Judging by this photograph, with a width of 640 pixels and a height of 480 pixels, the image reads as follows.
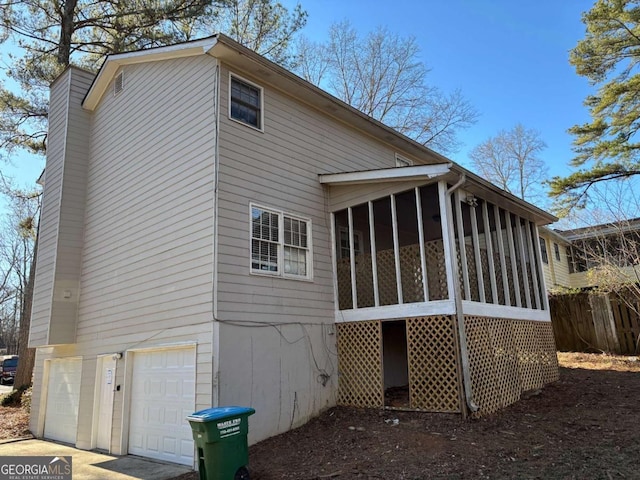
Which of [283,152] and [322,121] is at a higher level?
[322,121]

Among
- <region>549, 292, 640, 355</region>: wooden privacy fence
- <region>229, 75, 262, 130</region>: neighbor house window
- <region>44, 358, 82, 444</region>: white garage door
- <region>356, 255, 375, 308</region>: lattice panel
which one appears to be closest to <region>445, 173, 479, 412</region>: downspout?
<region>356, 255, 375, 308</region>: lattice panel

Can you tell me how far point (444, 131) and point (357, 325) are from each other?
1771cm

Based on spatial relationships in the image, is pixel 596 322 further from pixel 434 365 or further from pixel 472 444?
pixel 472 444

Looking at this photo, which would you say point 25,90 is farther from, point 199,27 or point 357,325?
point 357,325

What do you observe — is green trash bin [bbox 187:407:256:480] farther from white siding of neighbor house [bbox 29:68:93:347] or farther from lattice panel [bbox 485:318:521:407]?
white siding of neighbor house [bbox 29:68:93:347]

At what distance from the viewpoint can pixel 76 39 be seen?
1831cm

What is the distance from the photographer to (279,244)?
886cm

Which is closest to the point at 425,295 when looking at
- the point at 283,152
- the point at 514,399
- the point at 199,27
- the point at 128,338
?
the point at 514,399

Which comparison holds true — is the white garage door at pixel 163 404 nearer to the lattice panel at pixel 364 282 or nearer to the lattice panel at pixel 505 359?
the lattice panel at pixel 364 282

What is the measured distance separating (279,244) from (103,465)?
16.3ft

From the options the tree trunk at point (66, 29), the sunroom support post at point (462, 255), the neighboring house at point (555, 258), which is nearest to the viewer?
the sunroom support post at point (462, 255)

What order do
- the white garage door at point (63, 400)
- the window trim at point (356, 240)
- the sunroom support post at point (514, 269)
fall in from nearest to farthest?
the sunroom support post at point (514, 269) → the window trim at point (356, 240) → the white garage door at point (63, 400)

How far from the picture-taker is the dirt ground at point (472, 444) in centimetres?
554

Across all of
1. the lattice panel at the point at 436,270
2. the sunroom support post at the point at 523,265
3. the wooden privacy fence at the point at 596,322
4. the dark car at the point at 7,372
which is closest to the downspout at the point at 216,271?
the lattice panel at the point at 436,270
